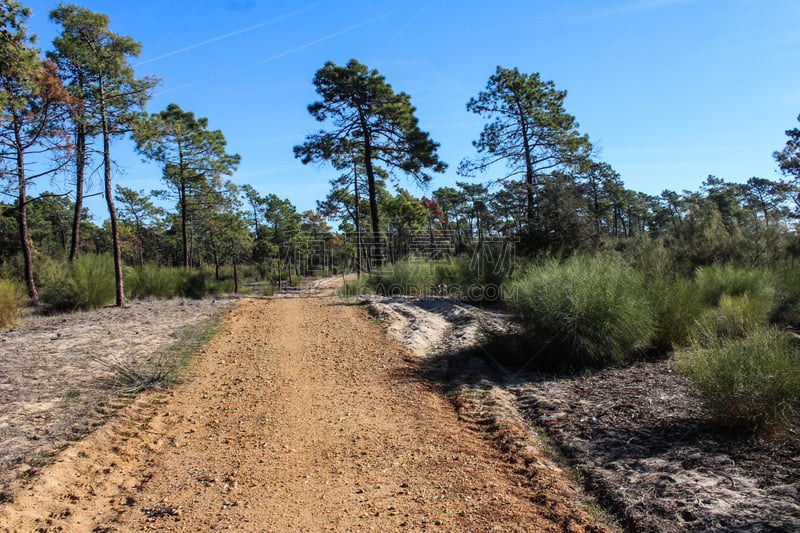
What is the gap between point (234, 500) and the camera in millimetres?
3281

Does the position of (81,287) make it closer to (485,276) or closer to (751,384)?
(485,276)

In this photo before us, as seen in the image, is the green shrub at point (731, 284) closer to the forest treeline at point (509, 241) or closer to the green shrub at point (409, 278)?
the forest treeline at point (509, 241)

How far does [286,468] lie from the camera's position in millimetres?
3762

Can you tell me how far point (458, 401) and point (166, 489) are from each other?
2990 millimetres

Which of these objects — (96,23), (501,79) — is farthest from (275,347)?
(501,79)

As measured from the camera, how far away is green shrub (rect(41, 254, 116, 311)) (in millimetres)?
13633

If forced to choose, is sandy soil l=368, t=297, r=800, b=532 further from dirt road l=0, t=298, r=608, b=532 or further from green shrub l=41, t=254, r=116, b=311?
green shrub l=41, t=254, r=116, b=311

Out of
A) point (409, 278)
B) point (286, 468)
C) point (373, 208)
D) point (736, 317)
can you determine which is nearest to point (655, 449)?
point (286, 468)

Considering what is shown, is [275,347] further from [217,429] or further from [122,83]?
[122,83]

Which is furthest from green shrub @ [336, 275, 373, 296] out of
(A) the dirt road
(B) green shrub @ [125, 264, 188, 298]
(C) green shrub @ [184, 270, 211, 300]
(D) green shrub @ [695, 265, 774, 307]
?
(A) the dirt road

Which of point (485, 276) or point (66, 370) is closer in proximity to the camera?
point (66, 370)

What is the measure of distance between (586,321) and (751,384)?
235 centimetres

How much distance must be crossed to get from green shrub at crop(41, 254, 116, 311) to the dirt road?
32.0 ft

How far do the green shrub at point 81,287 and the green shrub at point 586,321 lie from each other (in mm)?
12789
